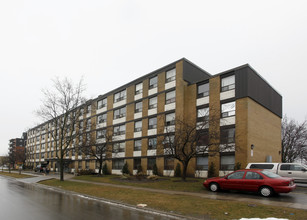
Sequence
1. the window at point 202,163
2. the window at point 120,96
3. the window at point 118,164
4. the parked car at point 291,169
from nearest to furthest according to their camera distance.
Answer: the parked car at point 291,169, the window at point 202,163, the window at point 118,164, the window at point 120,96

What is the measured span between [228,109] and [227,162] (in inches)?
206

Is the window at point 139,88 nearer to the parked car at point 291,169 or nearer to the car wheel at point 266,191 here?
the parked car at point 291,169

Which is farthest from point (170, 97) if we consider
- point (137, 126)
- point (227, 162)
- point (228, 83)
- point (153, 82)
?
point (227, 162)

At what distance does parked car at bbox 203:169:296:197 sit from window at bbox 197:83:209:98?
14.7 meters

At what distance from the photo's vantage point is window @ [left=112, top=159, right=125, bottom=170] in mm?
38031

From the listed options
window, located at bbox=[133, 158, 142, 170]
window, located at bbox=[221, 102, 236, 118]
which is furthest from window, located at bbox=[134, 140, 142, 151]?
window, located at bbox=[221, 102, 236, 118]

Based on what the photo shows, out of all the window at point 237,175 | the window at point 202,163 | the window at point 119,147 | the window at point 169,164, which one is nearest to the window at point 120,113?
the window at point 119,147

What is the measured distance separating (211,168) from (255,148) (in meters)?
4.71

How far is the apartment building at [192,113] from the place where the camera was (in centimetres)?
2416

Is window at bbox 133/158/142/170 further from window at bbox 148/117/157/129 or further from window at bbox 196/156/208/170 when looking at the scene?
window at bbox 196/156/208/170

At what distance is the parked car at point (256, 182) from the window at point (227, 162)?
10.3 meters

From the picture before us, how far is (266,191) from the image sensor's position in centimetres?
1243

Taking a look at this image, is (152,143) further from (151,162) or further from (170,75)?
(170,75)

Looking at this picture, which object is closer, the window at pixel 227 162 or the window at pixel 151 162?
the window at pixel 227 162
